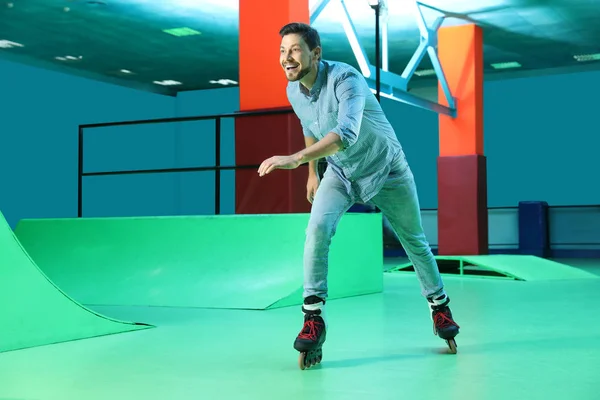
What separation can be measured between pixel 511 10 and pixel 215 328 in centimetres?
820

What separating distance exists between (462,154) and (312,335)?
9.34 metres

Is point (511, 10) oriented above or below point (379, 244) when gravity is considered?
above

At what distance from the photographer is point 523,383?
98.7 inches

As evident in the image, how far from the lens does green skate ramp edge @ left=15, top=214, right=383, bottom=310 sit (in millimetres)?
5332

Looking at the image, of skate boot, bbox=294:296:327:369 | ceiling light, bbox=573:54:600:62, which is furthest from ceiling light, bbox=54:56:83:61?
skate boot, bbox=294:296:327:369

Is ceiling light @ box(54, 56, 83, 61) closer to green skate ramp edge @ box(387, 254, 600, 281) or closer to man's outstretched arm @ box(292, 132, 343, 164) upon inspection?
green skate ramp edge @ box(387, 254, 600, 281)

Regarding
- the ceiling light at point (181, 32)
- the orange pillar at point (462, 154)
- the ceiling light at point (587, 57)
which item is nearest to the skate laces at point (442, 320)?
the orange pillar at point (462, 154)

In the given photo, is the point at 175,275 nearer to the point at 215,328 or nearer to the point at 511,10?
the point at 215,328

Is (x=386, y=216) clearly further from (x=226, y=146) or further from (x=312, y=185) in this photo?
(x=226, y=146)

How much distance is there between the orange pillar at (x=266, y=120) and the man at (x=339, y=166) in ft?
11.9

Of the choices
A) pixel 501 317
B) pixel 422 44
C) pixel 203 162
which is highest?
pixel 422 44

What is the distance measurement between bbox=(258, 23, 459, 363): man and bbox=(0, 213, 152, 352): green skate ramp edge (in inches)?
48.5

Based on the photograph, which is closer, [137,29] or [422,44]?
[422,44]

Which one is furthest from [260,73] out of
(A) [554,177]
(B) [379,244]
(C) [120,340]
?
(A) [554,177]
